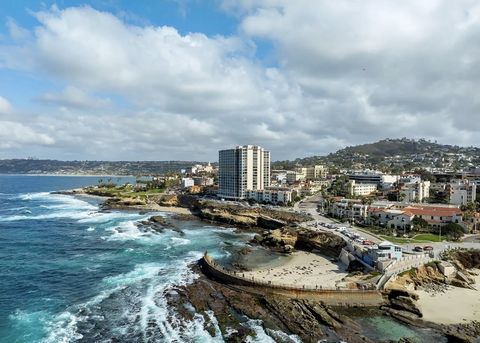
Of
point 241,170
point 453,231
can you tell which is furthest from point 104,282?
point 241,170

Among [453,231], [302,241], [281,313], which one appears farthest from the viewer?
[302,241]

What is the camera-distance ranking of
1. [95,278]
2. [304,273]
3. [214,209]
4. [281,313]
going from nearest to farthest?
1. [281,313]
2. [95,278]
3. [304,273]
4. [214,209]

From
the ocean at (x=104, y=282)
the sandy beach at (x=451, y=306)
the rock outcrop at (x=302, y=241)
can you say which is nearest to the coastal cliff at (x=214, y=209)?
the ocean at (x=104, y=282)

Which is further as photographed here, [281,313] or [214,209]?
[214,209]

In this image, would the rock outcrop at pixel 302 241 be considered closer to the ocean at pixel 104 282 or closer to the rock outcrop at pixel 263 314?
the ocean at pixel 104 282

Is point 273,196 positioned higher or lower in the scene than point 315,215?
higher

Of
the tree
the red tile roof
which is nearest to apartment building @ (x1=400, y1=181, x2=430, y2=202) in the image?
the red tile roof

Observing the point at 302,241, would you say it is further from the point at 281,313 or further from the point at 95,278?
the point at 95,278
